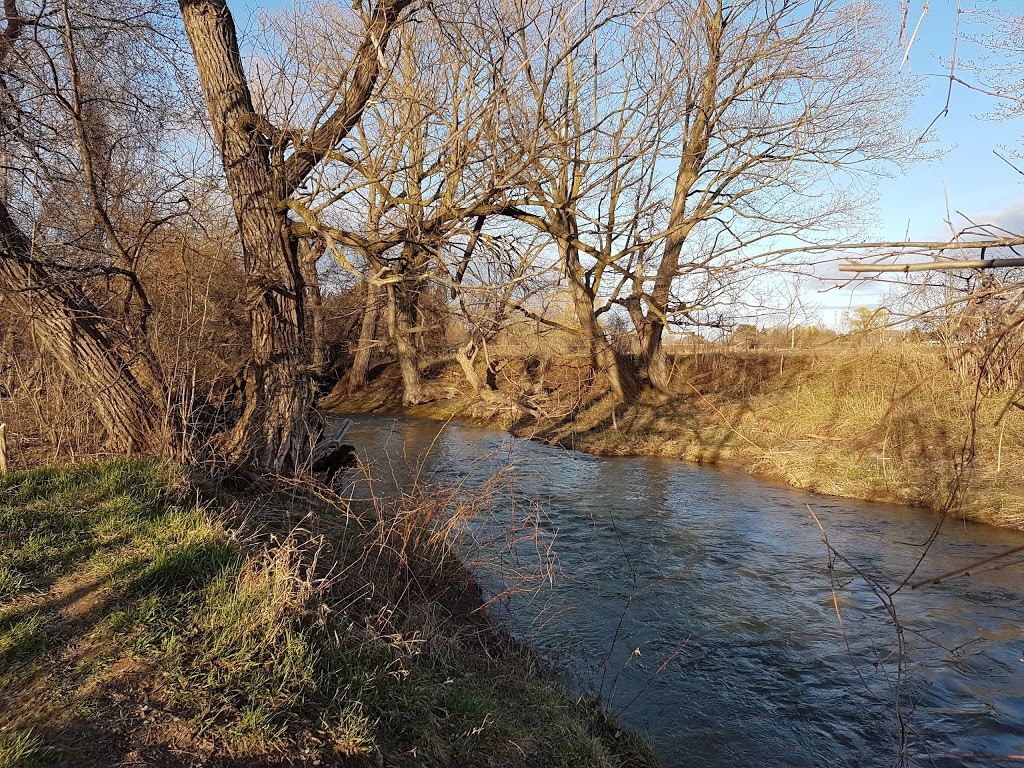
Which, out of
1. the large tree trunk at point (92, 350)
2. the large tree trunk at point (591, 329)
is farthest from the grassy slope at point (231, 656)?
the large tree trunk at point (591, 329)

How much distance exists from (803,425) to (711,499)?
16.6 feet

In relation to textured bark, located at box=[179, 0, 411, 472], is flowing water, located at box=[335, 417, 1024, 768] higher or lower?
lower

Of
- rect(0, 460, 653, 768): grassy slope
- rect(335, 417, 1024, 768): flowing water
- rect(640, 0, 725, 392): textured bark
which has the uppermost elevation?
rect(640, 0, 725, 392): textured bark

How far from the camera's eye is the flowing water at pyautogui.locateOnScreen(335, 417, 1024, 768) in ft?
15.3

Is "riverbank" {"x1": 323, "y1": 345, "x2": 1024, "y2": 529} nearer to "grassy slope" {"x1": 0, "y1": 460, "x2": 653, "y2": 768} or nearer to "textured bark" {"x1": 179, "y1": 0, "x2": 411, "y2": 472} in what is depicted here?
"textured bark" {"x1": 179, "y1": 0, "x2": 411, "y2": 472}

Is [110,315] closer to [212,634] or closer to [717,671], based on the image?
[212,634]

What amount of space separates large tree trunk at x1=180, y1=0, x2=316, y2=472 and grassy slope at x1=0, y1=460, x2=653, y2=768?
183 cm

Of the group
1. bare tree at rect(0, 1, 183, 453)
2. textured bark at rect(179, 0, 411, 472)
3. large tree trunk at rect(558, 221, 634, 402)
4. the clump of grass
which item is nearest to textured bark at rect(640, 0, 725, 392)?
large tree trunk at rect(558, 221, 634, 402)

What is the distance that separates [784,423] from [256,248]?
12.9 metres

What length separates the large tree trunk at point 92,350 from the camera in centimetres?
629

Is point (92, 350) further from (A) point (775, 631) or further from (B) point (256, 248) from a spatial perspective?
(A) point (775, 631)

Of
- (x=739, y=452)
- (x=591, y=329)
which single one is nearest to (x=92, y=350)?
(x=591, y=329)

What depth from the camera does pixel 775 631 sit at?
624cm

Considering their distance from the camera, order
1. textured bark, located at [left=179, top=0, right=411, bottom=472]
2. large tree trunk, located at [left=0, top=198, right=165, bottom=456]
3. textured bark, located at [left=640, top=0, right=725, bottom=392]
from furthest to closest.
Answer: textured bark, located at [left=640, top=0, right=725, bottom=392] → textured bark, located at [left=179, top=0, right=411, bottom=472] → large tree trunk, located at [left=0, top=198, right=165, bottom=456]
